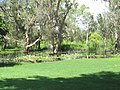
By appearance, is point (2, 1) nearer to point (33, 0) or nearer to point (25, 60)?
point (33, 0)

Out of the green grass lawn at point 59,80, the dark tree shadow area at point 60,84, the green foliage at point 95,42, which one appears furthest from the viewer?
the green foliage at point 95,42

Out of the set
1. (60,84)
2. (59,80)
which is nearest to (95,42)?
(59,80)

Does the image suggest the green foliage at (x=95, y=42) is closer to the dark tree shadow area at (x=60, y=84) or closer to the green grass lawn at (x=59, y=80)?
the green grass lawn at (x=59, y=80)

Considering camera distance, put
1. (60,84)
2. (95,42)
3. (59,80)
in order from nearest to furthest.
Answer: (60,84) < (59,80) < (95,42)

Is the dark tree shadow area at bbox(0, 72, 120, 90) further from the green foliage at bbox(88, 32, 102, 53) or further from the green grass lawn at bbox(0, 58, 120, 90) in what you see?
the green foliage at bbox(88, 32, 102, 53)

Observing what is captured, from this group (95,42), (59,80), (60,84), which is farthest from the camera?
(95,42)

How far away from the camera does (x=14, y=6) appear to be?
153 feet

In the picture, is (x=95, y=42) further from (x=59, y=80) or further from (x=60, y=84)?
(x=60, y=84)

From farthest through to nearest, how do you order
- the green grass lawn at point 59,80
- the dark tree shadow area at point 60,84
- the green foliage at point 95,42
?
the green foliage at point 95,42
the green grass lawn at point 59,80
the dark tree shadow area at point 60,84

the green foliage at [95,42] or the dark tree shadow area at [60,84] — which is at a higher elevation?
the green foliage at [95,42]

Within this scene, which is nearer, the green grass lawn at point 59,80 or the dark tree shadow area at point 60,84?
the dark tree shadow area at point 60,84

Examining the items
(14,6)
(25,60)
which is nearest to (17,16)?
(14,6)

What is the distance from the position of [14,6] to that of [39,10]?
5900mm

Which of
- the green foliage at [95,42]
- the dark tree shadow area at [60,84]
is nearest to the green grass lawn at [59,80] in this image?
the dark tree shadow area at [60,84]
